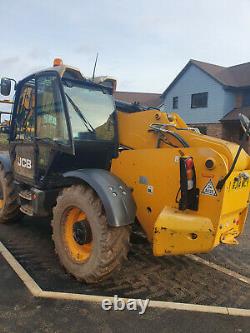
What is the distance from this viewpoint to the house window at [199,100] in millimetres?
26125

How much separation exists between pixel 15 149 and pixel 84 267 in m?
2.59

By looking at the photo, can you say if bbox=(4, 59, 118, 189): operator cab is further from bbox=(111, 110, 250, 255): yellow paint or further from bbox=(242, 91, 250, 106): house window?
bbox=(242, 91, 250, 106): house window

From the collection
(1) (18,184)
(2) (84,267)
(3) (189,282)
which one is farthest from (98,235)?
(1) (18,184)

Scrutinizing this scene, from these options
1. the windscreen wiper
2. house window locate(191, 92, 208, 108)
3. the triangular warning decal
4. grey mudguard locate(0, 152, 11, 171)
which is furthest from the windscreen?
house window locate(191, 92, 208, 108)

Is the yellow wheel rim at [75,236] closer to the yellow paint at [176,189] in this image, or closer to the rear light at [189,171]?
the yellow paint at [176,189]

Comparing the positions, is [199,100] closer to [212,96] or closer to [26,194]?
[212,96]

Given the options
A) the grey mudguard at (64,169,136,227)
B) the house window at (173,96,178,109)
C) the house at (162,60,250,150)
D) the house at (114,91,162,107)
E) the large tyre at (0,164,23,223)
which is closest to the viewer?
the grey mudguard at (64,169,136,227)

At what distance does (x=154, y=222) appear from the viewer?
381cm

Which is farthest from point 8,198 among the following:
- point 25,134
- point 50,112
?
point 50,112

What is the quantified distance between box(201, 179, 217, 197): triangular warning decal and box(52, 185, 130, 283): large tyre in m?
0.94

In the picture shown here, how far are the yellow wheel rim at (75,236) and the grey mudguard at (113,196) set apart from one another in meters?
0.46

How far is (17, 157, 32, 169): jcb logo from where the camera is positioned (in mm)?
5090

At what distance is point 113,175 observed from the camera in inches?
161

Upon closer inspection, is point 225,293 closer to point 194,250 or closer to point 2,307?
point 194,250
